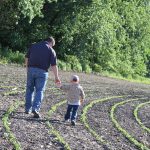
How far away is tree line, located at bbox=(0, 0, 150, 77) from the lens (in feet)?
121

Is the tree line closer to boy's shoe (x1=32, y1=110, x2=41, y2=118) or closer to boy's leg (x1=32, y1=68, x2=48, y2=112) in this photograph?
boy's leg (x1=32, y1=68, x2=48, y2=112)

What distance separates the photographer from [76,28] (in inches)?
1665

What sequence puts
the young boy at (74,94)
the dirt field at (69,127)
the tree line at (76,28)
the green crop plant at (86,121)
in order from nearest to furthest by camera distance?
the dirt field at (69,127), the green crop plant at (86,121), the young boy at (74,94), the tree line at (76,28)

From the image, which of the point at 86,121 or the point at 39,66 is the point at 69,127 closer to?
the point at 86,121

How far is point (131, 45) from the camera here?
2304 inches

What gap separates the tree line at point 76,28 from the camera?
121ft

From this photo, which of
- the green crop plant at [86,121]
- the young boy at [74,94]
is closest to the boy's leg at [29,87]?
the young boy at [74,94]

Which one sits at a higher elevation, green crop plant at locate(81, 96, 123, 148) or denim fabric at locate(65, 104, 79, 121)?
denim fabric at locate(65, 104, 79, 121)

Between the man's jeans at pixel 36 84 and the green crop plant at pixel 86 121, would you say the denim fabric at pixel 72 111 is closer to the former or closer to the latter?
the green crop plant at pixel 86 121

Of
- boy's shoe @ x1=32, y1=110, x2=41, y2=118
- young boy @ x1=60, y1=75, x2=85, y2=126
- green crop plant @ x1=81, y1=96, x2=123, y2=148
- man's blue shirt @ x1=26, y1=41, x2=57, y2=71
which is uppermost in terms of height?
man's blue shirt @ x1=26, y1=41, x2=57, y2=71

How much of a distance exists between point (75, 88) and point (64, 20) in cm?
2952

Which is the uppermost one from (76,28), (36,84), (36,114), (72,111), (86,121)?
(76,28)

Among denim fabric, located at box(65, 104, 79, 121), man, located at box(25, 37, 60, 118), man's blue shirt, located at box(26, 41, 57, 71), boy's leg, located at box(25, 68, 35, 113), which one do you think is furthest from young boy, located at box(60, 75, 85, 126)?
boy's leg, located at box(25, 68, 35, 113)

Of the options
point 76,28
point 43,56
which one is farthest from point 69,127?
point 76,28
